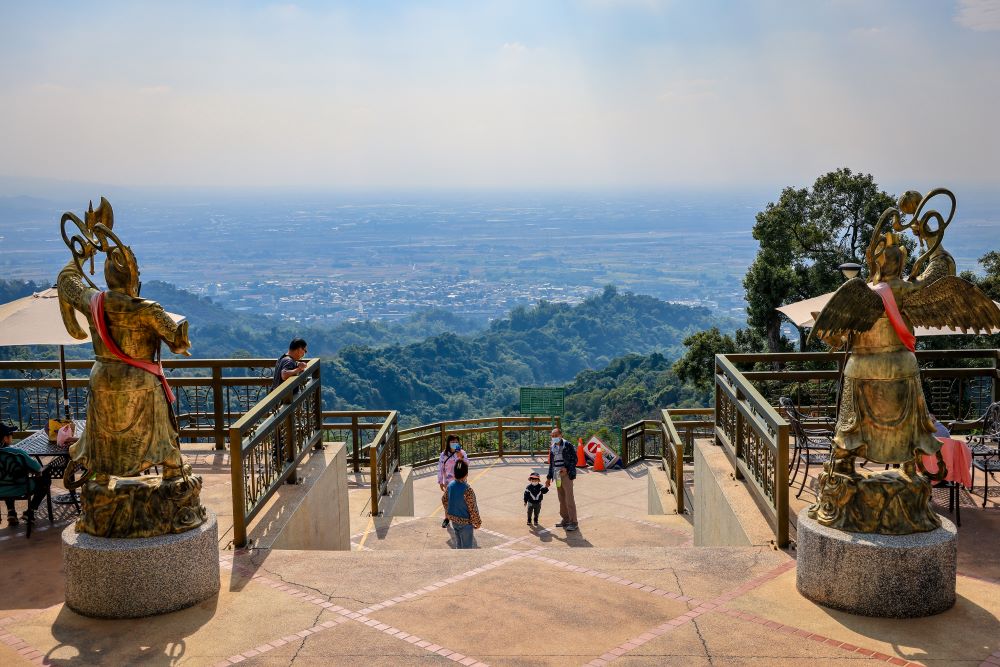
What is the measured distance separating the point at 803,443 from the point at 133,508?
594cm

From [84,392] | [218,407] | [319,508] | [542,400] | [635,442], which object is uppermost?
[84,392]

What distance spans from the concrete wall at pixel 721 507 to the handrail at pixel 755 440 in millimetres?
100

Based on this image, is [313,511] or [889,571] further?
[313,511]

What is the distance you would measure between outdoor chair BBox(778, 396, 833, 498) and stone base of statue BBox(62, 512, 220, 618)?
5.27m

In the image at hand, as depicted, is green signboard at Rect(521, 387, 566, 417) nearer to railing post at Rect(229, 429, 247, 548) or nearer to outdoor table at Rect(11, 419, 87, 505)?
outdoor table at Rect(11, 419, 87, 505)

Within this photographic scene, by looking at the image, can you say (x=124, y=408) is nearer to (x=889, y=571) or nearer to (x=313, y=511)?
(x=313, y=511)

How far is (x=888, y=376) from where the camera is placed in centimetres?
636

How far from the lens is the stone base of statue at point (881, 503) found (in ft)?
A: 20.0

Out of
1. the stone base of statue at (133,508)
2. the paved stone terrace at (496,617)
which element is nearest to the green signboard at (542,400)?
the paved stone terrace at (496,617)

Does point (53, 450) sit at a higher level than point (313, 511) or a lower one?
higher

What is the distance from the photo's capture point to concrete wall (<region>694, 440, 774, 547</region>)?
8016 millimetres

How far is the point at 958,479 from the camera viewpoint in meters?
8.26

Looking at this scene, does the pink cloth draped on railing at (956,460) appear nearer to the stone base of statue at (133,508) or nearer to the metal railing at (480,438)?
the stone base of statue at (133,508)

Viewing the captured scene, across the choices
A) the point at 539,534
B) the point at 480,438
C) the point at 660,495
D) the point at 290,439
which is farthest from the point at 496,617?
the point at 480,438
